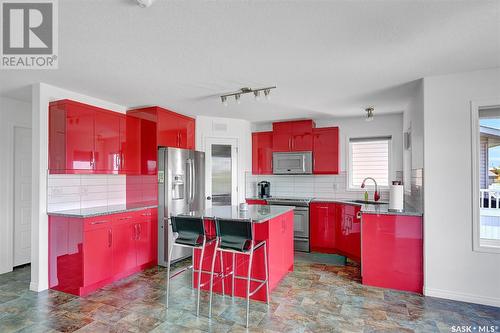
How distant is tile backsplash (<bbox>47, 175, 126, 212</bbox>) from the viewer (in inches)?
134

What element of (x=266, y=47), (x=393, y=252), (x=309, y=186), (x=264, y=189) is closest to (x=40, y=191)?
(x=266, y=47)

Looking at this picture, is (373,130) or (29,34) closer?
(29,34)

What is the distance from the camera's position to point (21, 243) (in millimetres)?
4121

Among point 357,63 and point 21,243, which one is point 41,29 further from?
point 21,243

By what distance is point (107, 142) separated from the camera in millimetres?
3793

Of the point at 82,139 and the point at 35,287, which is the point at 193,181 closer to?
the point at 82,139

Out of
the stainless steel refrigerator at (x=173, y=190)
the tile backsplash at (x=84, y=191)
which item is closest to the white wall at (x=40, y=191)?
the tile backsplash at (x=84, y=191)

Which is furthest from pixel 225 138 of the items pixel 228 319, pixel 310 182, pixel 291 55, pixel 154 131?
pixel 228 319

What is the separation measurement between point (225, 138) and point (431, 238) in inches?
141

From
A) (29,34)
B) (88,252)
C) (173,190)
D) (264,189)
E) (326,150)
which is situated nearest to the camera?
(29,34)

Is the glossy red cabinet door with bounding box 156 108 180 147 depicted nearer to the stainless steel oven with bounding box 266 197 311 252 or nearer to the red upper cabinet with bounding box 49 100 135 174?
the red upper cabinet with bounding box 49 100 135 174

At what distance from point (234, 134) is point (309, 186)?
1.75m

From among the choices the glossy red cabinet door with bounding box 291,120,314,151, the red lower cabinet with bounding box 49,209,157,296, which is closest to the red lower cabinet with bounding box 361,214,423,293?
the glossy red cabinet door with bounding box 291,120,314,151

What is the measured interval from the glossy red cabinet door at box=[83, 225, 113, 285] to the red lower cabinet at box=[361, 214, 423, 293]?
3.05 meters
